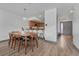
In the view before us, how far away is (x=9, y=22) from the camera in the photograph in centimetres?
298

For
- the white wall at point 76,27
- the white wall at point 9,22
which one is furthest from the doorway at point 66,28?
the white wall at point 9,22

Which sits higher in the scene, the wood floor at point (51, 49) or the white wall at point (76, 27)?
the white wall at point (76, 27)

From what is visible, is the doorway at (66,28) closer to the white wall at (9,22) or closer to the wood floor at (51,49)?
the wood floor at (51,49)

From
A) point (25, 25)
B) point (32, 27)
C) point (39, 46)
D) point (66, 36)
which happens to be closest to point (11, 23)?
point (25, 25)

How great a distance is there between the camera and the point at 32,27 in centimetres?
301

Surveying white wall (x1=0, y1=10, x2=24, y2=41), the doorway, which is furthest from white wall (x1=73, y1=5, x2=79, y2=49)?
white wall (x1=0, y1=10, x2=24, y2=41)

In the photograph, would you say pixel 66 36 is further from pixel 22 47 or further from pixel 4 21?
pixel 4 21

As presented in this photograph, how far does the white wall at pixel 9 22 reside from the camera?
9.55ft

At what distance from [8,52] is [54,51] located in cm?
137

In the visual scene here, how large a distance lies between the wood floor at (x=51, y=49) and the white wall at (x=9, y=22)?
14.8 inches

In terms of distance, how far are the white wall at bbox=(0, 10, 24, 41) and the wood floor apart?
377mm

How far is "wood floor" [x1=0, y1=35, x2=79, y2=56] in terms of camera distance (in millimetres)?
2906

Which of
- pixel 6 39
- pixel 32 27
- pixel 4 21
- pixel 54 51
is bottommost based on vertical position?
pixel 54 51

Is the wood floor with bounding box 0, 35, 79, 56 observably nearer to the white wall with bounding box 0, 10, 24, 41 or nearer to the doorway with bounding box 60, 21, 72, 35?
the doorway with bounding box 60, 21, 72, 35
